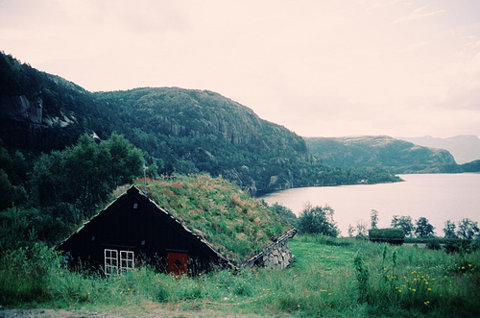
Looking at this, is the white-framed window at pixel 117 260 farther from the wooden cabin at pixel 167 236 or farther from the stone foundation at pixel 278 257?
the stone foundation at pixel 278 257

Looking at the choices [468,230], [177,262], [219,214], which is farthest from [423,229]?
[177,262]

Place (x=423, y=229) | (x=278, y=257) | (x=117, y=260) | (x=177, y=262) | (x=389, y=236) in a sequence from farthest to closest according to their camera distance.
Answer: (x=423, y=229) → (x=389, y=236) → (x=278, y=257) → (x=117, y=260) → (x=177, y=262)

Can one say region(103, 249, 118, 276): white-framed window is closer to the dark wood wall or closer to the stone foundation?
the dark wood wall

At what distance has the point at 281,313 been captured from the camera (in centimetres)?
596

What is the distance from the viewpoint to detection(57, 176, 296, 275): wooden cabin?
12625 mm

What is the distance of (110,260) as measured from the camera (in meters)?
13.9

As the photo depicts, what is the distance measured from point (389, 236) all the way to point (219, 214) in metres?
30.6

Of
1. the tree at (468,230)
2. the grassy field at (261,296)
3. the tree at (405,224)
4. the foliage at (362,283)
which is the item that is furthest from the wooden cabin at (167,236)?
the tree at (468,230)

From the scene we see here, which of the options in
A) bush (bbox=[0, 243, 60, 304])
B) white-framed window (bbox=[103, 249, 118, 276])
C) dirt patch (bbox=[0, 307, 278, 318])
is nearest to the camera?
dirt patch (bbox=[0, 307, 278, 318])

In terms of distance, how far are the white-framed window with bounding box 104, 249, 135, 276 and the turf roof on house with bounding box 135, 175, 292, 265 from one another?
291 cm

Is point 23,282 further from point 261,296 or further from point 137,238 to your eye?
point 137,238

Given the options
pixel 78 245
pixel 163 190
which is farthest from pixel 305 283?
pixel 78 245

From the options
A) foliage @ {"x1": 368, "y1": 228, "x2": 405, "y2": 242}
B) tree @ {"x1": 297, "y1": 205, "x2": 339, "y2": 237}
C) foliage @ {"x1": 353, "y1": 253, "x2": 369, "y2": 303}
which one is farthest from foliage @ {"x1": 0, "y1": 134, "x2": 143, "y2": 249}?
foliage @ {"x1": 353, "y1": 253, "x2": 369, "y2": 303}

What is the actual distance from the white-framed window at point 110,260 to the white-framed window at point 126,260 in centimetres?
28
